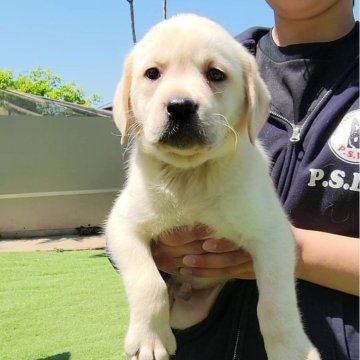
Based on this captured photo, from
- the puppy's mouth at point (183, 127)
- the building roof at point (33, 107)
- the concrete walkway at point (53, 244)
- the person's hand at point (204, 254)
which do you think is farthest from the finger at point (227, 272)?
the building roof at point (33, 107)

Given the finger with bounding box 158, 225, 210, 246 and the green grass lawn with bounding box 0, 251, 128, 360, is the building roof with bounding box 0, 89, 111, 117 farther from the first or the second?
the finger with bounding box 158, 225, 210, 246

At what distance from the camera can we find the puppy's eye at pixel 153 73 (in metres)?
2.17

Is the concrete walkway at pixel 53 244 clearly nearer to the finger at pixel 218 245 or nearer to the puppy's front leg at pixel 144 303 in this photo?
the puppy's front leg at pixel 144 303

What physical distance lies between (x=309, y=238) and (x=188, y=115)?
64 centimetres

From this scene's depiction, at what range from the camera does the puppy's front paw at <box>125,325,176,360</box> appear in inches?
75.5

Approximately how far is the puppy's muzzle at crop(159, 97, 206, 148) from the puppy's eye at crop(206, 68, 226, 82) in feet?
0.77

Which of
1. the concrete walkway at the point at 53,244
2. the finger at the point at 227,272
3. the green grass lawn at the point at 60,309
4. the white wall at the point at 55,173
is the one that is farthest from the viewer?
the white wall at the point at 55,173

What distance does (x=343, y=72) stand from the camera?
2168mm

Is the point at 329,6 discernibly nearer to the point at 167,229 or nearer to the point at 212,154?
the point at 212,154

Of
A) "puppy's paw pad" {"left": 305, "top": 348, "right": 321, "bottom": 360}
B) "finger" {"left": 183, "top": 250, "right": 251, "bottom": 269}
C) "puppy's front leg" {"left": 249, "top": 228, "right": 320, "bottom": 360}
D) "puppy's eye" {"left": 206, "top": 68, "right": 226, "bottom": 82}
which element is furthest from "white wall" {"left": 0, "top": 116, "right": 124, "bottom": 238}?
"puppy's paw pad" {"left": 305, "top": 348, "right": 321, "bottom": 360}

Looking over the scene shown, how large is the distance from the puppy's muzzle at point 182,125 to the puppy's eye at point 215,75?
234 mm

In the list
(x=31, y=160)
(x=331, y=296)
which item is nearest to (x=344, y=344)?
(x=331, y=296)

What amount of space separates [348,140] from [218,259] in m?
0.65

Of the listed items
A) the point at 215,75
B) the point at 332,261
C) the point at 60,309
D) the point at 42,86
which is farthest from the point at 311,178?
the point at 42,86
